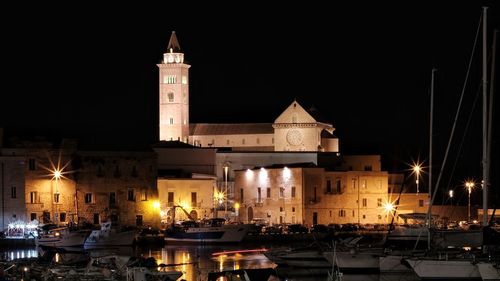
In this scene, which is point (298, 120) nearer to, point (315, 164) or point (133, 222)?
point (315, 164)

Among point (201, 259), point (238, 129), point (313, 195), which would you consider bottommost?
point (201, 259)

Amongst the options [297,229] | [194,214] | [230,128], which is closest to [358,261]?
[297,229]

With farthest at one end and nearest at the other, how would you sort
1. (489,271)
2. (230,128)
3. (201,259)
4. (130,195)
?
(230,128) < (130,195) < (201,259) < (489,271)

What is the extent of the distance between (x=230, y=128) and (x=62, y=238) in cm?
5472

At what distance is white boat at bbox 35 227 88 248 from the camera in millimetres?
74750

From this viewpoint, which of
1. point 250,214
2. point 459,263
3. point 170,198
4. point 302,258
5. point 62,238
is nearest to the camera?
point 459,263

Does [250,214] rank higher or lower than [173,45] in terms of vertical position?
lower

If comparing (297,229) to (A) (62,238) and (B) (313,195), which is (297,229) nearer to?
(B) (313,195)

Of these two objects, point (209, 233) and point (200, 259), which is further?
point (209, 233)

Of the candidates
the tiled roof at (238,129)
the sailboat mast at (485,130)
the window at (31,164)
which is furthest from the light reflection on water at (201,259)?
the tiled roof at (238,129)

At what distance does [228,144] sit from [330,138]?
389 inches

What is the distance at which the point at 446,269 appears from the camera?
4869 centimetres

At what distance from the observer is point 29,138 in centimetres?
8350

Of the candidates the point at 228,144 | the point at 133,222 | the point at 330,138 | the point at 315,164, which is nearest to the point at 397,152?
the point at 330,138
